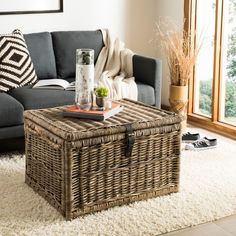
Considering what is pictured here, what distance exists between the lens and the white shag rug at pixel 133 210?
112 inches

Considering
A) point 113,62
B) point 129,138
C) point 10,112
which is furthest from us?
point 113,62

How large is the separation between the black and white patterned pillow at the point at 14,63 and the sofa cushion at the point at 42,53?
0.45 feet

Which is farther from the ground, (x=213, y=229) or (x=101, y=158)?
(x=101, y=158)

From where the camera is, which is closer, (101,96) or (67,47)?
(101,96)

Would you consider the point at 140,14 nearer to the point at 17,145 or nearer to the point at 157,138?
the point at 17,145

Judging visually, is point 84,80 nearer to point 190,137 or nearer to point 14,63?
point 14,63

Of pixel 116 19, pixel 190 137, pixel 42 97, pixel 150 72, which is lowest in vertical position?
pixel 190 137

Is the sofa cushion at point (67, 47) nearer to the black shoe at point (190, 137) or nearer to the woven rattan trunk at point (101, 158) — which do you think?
the black shoe at point (190, 137)

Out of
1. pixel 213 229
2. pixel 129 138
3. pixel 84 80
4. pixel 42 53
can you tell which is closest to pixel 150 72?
pixel 42 53

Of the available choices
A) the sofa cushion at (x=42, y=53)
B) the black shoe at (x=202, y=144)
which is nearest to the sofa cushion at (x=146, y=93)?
the black shoe at (x=202, y=144)

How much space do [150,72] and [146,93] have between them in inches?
7.2

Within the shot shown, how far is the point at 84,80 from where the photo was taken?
10.5 ft

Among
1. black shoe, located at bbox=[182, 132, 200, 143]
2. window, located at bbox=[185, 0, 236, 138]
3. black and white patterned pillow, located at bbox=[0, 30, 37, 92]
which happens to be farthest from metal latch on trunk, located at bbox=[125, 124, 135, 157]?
window, located at bbox=[185, 0, 236, 138]

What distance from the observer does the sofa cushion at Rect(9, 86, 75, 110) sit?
3.91 m
